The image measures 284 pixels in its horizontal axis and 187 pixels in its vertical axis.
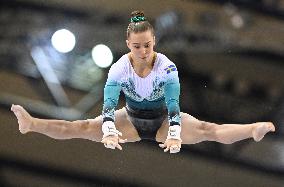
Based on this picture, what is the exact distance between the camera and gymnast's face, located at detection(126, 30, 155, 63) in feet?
13.8

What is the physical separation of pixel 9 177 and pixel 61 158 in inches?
26.4

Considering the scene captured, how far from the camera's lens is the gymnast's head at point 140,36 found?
4203mm

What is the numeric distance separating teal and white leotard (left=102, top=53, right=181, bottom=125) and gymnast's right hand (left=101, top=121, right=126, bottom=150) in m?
0.07

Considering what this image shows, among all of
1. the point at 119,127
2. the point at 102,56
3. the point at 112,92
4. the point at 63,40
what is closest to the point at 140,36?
the point at 112,92

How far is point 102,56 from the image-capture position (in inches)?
257

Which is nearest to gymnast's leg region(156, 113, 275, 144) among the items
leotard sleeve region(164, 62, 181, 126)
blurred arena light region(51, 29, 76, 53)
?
leotard sleeve region(164, 62, 181, 126)

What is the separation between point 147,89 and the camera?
182 inches

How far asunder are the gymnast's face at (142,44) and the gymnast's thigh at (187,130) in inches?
27.3

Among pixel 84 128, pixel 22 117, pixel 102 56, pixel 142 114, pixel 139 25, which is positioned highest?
pixel 102 56

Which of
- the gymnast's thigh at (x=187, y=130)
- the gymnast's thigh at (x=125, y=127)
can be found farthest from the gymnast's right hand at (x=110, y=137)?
the gymnast's thigh at (x=187, y=130)

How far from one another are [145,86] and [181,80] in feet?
6.55

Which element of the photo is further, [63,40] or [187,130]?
[63,40]

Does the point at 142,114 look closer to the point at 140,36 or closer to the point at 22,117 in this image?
the point at 140,36

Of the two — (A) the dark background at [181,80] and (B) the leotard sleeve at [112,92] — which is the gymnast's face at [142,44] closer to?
(B) the leotard sleeve at [112,92]
